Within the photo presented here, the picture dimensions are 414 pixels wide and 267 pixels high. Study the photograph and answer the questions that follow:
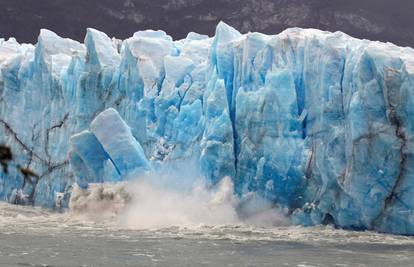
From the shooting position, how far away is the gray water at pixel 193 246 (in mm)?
8984

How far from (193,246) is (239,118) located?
374cm

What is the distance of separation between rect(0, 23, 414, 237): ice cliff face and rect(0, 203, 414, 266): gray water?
83 centimetres

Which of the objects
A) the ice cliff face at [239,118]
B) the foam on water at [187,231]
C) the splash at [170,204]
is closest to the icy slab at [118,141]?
the ice cliff face at [239,118]

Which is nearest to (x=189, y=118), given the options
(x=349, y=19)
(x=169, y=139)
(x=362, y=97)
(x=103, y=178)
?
(x=169, y=139)

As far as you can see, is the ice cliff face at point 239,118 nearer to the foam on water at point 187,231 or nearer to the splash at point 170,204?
the splash at point 170,204

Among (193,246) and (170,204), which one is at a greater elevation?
(170,204)

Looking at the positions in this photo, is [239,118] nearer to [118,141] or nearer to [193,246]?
[118,141]

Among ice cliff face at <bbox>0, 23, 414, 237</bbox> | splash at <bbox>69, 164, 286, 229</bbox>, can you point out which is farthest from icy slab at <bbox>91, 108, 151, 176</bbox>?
splash at <bbox>69, 164, 286, 229</bbox>

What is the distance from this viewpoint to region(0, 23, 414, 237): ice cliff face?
11.9 meters

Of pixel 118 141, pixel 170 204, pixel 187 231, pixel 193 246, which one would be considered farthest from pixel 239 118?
pixel 193 246

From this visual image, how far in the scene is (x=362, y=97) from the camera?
12.1 meters

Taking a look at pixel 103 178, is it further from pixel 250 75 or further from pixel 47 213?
pixel 250 75

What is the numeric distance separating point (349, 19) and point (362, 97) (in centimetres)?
2417

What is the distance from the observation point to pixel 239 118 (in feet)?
44.2
